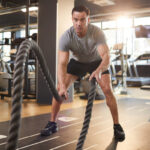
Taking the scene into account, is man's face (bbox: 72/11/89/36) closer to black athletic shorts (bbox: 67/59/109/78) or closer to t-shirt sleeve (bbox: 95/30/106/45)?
t-shirt sleeve (bbox: 95/30/106/45)

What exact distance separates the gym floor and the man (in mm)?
161

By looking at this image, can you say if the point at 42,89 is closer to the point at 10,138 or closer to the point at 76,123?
the point at 76,123

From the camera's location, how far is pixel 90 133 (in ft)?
9.14

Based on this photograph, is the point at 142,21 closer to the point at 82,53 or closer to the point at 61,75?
the point at 82,53

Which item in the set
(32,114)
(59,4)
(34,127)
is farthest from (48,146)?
(59,4)

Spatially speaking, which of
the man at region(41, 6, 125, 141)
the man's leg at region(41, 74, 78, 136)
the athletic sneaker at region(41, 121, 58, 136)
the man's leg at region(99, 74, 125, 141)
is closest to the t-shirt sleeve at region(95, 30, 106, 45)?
the man at region(41, 6, 125, 141)

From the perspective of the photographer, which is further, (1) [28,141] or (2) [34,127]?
(2) [34,127]

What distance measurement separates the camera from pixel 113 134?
2.78 meters

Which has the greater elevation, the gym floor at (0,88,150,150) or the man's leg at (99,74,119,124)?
the man's leg at (99,74,119,124)

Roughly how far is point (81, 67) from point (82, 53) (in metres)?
0.15

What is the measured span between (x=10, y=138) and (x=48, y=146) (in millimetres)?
1743

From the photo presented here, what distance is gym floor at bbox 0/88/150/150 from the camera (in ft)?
7.70

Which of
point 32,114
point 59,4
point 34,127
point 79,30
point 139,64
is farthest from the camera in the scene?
point 139,64

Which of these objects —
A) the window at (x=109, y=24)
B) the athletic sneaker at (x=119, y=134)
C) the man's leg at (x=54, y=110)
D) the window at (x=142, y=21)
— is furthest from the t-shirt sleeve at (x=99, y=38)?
the window at (x=109, y=24)
